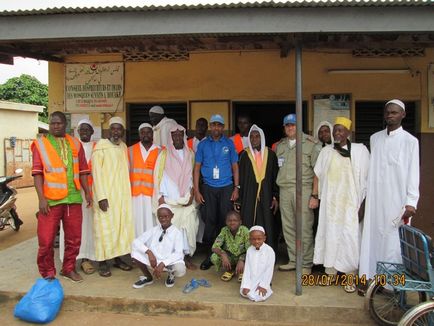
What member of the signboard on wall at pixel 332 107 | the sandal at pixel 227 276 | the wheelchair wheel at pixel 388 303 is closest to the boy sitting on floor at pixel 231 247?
the sandal at pixel 227 276

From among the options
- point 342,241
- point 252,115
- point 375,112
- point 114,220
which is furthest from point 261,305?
point 252,115

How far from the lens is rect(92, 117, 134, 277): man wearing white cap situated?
484cm

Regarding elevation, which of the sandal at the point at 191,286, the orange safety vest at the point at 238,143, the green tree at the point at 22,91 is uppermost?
the green tree at the point at 22,91

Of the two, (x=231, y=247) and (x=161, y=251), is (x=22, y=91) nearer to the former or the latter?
(x=161, y=251)

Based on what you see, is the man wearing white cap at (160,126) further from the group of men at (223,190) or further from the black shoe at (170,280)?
the black shoe at (170,280)

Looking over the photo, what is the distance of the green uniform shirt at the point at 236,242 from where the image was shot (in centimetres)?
456

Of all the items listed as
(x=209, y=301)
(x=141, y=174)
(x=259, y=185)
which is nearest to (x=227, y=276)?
(x=209, y=301)

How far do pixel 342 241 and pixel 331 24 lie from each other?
7.05ft

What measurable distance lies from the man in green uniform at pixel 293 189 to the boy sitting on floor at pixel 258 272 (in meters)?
0.70

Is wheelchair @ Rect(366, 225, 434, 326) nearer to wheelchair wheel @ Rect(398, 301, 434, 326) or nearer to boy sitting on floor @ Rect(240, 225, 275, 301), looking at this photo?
wheelchair wheel @ Rect(398, 301, 434, 326)

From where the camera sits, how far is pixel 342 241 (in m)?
4.35

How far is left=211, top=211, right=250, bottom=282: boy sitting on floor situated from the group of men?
0.37 meters

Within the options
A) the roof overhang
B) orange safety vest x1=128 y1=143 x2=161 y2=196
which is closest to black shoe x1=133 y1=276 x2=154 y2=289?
orange safety vest x1=128 y1=143 x2=161 y2=196

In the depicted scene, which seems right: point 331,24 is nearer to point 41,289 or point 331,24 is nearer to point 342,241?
point 342,241
